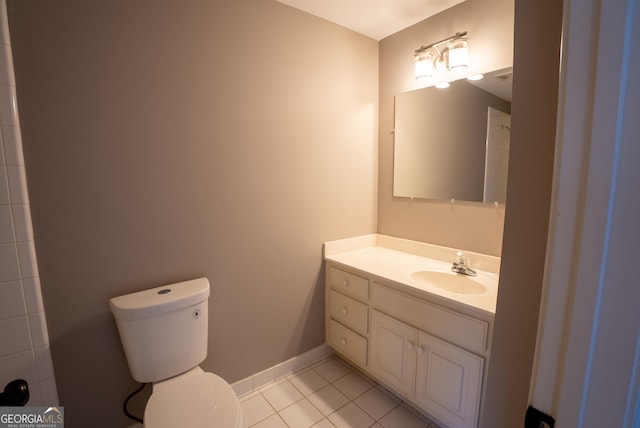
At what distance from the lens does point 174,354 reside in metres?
1.38

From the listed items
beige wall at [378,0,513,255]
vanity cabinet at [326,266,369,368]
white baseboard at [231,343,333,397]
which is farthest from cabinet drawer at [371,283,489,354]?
white baseboard at [231,343,333,397]

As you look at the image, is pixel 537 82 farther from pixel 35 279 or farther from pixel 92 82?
pixel 35 279

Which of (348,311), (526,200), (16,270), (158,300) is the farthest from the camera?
(348,311)

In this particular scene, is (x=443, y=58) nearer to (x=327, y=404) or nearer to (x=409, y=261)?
(x=409, y=261)

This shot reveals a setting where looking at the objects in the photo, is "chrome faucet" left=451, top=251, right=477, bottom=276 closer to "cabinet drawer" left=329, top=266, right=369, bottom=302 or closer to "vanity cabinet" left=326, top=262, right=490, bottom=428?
"vanity cabinet" left=326, top=262, right=490, bottom=428

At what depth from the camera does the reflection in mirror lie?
5.47 feet

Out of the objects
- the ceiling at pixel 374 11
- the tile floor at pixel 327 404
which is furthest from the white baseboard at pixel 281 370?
the ceiling at pixel 374 11

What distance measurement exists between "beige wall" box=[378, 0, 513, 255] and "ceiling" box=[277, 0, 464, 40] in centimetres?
6

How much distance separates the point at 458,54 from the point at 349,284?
1.57 metres

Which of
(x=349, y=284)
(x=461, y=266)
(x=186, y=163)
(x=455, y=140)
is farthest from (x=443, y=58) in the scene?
(x=186, y=163)

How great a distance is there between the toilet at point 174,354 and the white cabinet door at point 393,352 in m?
0.90

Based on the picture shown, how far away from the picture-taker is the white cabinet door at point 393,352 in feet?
5.23

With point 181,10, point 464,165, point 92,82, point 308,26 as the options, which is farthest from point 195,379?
point 308,26

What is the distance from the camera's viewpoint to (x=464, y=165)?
1.87 metres
